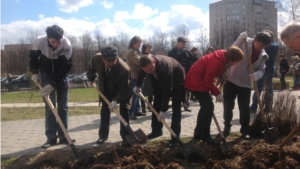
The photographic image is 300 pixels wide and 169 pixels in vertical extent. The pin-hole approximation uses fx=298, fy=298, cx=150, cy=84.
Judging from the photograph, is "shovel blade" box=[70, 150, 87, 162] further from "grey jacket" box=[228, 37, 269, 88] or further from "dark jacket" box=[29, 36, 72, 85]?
"grey jacket" box=[228, 37, 269, 88]

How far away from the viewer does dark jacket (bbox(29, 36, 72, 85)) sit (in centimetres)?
477

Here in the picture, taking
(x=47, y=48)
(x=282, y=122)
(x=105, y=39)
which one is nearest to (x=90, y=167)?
(x=47, y=48)

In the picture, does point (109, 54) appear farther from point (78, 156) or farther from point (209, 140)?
point (209, 140)

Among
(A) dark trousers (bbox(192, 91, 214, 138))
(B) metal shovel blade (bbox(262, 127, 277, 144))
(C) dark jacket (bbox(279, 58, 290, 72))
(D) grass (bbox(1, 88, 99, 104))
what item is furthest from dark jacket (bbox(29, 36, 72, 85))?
(C) dark jacket (bbox(279, 58, 290, 72))

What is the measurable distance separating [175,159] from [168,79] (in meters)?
1.18

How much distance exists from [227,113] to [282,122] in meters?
0.94

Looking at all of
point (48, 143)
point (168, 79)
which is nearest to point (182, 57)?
point (168, 79)

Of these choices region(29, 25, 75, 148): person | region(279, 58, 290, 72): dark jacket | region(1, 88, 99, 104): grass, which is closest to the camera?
region(29, 25, 75, 148): person

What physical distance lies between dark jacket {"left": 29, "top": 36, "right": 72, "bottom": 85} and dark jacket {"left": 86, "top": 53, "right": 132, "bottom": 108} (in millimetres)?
473

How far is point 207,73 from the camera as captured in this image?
443 cm

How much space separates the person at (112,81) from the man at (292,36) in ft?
7.94

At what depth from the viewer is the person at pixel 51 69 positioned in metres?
Result: 4.76

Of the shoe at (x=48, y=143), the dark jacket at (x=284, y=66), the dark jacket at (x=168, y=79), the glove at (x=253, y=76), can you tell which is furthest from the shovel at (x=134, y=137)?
the dark jacket at (x=284, y=66)

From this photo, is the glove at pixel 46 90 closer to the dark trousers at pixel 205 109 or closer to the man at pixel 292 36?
the dark trousers at pixel 205 109
